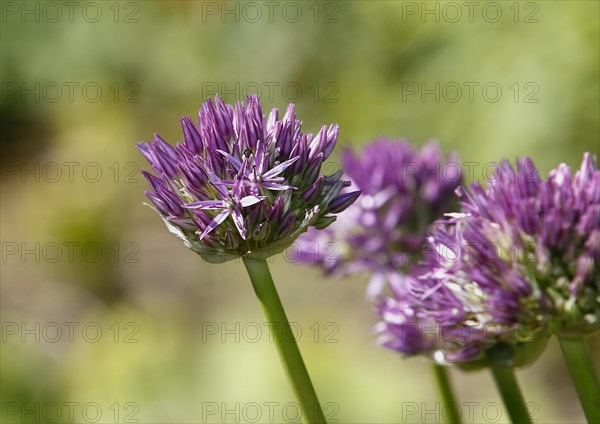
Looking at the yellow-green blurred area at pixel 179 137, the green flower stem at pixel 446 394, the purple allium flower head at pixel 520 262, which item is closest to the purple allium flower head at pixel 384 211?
the yellow-green blurred area at pixel 179 137

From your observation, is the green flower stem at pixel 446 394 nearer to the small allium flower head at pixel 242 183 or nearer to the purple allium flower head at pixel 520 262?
the purple allium flower head at pixel 520 262

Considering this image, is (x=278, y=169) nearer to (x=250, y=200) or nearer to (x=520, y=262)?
(x=250, y=200)

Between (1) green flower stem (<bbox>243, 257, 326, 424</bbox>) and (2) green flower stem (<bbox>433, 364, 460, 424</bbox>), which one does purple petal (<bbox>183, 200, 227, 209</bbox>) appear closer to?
(1) green flower stem (<bbox>243, 257, 326, 424</bbox>)

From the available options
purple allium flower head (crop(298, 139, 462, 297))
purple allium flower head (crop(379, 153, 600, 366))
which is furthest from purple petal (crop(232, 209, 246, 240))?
purple allium flower head (crop(298, 139, 462, 297))

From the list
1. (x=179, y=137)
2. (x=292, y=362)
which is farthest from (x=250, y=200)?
(x=179, y=137)

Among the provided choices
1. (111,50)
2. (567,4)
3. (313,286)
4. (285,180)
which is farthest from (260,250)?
(111,50)

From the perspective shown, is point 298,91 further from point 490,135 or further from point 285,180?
point 285,180
